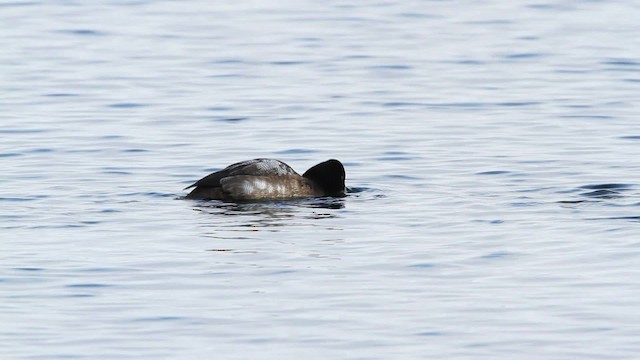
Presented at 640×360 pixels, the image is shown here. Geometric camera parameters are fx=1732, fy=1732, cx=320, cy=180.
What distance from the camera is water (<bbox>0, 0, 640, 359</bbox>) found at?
11875 mm

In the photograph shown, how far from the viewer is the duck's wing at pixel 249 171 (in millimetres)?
17422

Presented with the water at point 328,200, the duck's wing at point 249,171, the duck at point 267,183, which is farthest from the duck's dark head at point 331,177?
the duck's wing at point 249,171

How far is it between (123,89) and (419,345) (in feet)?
51.6

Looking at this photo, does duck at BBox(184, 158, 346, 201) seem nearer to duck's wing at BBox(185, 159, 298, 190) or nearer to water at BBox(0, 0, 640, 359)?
duck's wing at BBox(185, 159, 298, 190)

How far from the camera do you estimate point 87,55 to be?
3050cm

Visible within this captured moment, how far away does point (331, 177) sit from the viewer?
17891mm

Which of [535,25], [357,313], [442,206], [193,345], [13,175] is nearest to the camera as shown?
[193,345]

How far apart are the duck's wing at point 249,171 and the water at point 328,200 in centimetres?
37

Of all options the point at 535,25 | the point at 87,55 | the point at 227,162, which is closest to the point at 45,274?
the point at 227,162

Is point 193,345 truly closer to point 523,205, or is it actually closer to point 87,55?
point 523,205

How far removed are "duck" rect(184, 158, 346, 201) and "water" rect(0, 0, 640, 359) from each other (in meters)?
0.23

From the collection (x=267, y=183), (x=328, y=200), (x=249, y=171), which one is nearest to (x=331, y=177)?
(x=328, y=200)

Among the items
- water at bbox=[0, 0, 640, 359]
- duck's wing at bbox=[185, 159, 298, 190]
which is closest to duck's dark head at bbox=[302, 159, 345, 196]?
water at bbox=[0, 0, 640, 359]

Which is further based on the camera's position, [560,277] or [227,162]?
[227,162]
